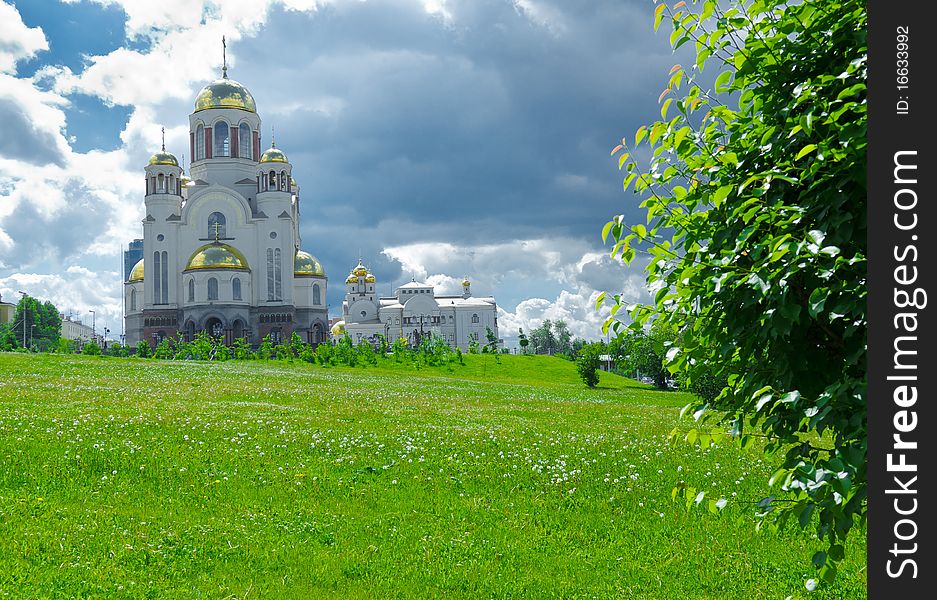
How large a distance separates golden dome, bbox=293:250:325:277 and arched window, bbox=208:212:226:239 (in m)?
7.89

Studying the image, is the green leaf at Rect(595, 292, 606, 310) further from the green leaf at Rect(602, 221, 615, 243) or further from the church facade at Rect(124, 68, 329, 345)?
the church facade at Rect(124, 68, 329, 345)

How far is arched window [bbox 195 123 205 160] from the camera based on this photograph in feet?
267

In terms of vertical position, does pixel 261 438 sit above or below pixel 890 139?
below

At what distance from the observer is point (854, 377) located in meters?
3.87

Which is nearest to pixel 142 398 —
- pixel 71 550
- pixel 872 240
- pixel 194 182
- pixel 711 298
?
pixel 71 550

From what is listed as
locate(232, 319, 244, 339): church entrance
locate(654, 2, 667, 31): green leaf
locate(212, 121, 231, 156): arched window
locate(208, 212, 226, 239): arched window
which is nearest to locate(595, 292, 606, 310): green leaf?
locate(654, 2, 667, 31): green leaf

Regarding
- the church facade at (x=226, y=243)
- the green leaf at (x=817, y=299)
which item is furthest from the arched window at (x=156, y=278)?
the green leaf at (x=817, y=299)

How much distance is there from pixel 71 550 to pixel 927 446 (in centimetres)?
659

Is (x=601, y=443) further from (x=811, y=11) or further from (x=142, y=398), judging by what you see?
(x=142, y=398)

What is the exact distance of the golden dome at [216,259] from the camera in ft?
243

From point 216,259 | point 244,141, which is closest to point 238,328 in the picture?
point 216,259

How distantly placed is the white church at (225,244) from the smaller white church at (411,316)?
116 ft

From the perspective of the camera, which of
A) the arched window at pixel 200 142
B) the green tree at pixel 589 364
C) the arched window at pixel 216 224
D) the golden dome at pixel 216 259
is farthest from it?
the arched window at pixel 200 142

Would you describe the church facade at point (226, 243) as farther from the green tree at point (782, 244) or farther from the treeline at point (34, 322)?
the green tree at point (782, 244)
